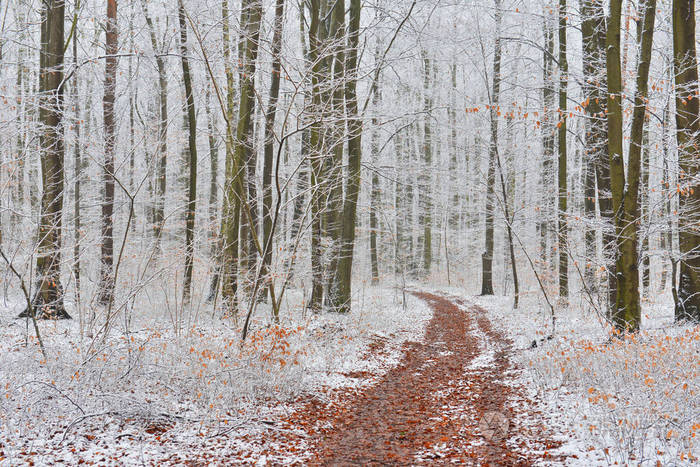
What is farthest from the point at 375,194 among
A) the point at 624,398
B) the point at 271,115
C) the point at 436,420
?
the point at 624,398

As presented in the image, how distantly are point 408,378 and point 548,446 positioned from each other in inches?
121

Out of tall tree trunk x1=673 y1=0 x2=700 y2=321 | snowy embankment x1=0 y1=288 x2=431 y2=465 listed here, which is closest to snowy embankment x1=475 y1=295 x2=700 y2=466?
tall tree trunk x1=673 y1=0 x2=700 y2=321

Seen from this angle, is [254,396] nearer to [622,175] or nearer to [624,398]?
[624,398]

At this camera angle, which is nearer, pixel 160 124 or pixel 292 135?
pixel 160 124

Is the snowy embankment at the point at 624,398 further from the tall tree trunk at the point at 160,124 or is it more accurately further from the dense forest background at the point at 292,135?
the tall tree trunk at the point at 160,124

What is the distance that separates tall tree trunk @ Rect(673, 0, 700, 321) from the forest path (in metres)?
3.60

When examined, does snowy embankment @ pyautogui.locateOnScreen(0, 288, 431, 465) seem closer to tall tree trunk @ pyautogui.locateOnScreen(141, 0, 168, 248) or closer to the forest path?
the forest path

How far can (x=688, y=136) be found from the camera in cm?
782

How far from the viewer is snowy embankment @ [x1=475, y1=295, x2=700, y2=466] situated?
357cm

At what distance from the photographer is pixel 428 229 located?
83.6 ft

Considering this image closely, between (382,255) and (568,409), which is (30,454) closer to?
(568,409)

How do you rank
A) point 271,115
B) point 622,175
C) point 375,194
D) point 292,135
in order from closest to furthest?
point 622,175 < point 292,135 < point 271,115 < point 375,194

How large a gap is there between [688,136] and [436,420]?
692 cm

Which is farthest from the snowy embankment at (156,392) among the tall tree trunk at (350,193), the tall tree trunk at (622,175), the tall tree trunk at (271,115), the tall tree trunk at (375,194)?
the tall tree trunk at (375,194)
